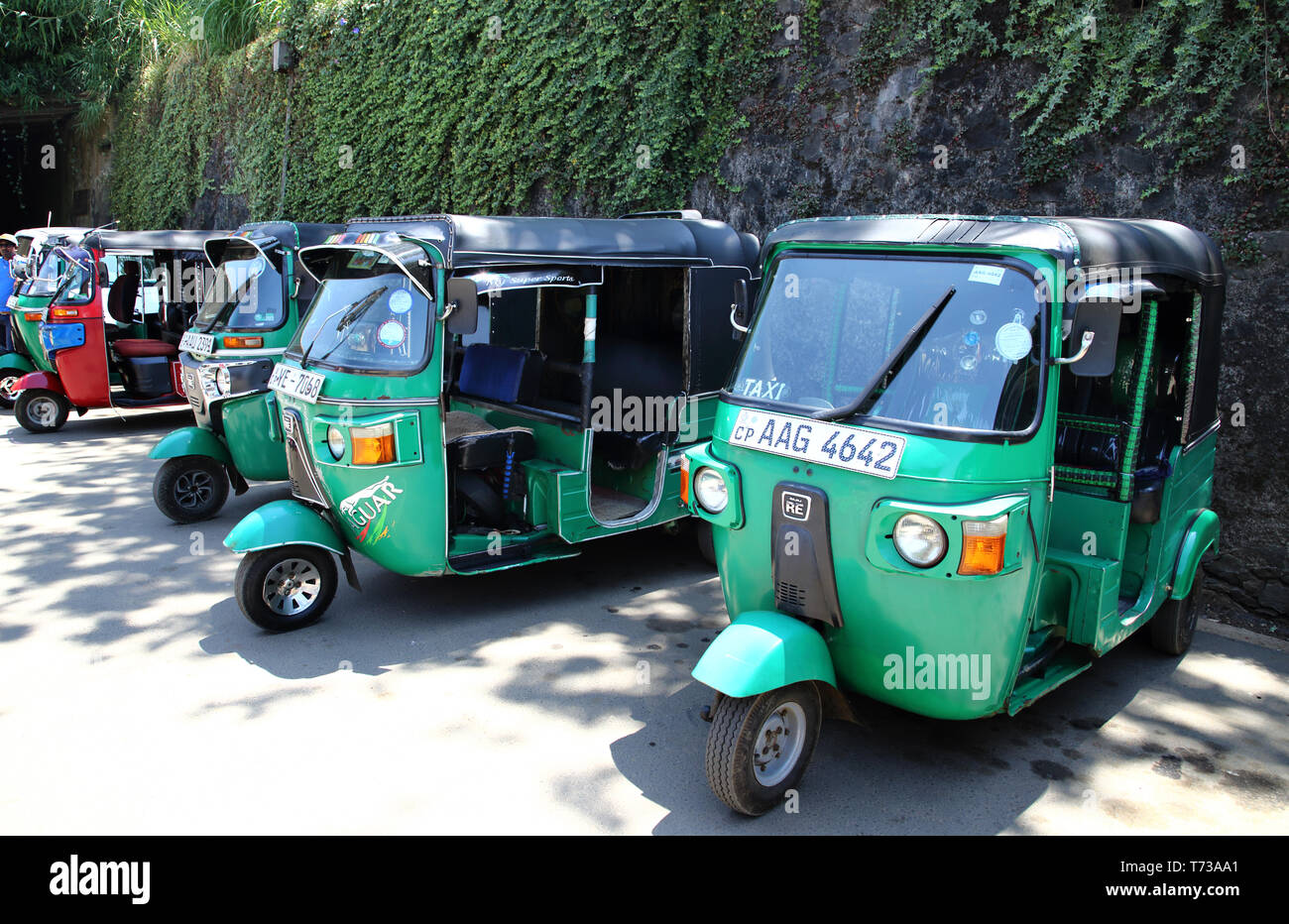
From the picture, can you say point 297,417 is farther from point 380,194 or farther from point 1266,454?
point 380,194

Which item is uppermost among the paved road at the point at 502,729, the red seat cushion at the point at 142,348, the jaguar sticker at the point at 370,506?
the red seat cushion at the point at 142,348

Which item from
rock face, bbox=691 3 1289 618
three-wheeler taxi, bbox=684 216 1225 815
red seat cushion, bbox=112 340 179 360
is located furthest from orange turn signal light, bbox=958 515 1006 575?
red seat cushion, bbox=112 340 179 360

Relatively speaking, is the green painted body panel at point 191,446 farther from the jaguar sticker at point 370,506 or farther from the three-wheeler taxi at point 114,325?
the three-wheeler taxi at point 114,325

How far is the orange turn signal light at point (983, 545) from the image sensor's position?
11.1 ft

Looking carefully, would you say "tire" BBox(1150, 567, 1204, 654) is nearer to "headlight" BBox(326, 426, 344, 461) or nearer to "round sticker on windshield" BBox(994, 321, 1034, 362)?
"round sticker on windshield" BBox(994, 321, 1034, 362)

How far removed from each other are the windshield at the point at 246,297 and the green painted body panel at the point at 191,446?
127cm

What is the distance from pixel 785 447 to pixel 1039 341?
997 millimetres

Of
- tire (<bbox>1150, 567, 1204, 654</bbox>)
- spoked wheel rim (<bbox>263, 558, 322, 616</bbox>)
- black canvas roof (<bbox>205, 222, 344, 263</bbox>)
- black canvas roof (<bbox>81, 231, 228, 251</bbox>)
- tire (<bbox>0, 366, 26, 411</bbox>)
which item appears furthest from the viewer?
tire (<bbox>0, 366, 26, 411</bbox>)

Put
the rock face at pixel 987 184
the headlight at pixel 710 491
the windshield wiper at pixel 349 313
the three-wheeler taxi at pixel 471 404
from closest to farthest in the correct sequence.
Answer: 1. the headlight at pixel 710 491
2. the three-wheeler taxi at pixel 471 404
3. the windshield wiper at pixel 349 313
4. the rock face at pixel 987 184

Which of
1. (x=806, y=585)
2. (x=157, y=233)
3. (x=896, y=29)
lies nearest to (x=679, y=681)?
(x=806, y=585)

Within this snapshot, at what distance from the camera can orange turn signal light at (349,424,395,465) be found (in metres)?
5.20

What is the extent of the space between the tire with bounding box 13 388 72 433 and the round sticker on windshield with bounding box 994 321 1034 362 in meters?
10.7

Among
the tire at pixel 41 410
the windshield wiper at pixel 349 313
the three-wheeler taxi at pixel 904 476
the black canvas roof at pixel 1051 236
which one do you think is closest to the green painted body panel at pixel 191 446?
the windshield wiper at pixel 349 313

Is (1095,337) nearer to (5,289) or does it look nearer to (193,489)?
(193,489)
